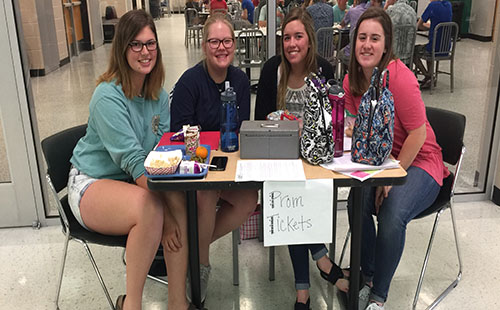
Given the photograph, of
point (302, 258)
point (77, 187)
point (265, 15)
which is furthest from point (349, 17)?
point (77, 187)

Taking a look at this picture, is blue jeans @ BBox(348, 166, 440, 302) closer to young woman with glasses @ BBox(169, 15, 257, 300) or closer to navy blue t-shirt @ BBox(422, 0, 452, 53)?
young woman with glasses @ BBox(169, 15, 257, 300)

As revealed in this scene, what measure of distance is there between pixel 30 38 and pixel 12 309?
1445 mm

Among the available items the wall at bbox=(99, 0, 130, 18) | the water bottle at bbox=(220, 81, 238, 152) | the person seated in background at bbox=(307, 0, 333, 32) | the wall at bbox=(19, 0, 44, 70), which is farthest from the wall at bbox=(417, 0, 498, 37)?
the wall at bbox=(19, 0, 44, 70)

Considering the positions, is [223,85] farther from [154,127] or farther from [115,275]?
[115,275]

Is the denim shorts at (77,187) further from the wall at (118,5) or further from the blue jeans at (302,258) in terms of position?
the wall at (118,5)

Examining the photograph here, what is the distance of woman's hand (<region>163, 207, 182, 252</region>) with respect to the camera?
187 cm

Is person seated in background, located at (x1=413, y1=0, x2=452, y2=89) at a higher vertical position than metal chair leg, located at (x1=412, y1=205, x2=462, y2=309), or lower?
higher

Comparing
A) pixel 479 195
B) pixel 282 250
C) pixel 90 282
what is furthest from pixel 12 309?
pixel 479 195

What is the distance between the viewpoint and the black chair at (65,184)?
1.89 m

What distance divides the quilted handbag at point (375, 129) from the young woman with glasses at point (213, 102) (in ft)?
1.89

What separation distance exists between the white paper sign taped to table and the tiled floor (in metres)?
0.66

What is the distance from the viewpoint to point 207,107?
2.21 metres

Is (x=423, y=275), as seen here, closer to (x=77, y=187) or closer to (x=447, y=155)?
(x=447, y=155)

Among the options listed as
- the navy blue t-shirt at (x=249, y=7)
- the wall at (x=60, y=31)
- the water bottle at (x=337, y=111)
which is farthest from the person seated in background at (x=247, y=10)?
the water bottle at (x=337, y=111)
